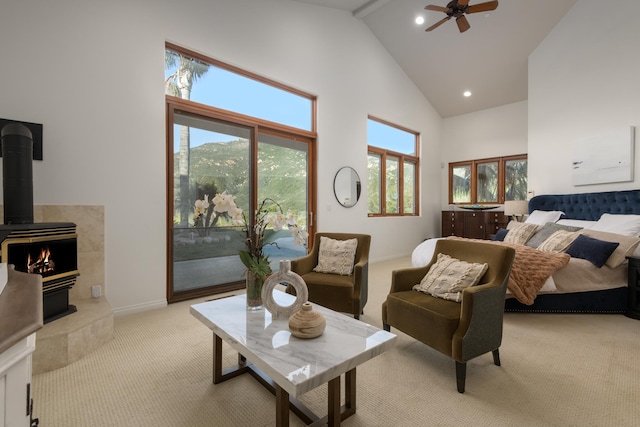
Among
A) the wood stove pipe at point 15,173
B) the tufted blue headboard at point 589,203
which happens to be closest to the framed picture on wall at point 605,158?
the tufted blue headboard at point 589,203

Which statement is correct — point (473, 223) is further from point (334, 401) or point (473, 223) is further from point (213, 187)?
point (334, 401)

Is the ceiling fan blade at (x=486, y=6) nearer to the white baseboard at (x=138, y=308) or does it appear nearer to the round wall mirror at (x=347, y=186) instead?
the round wall mirror at (x=347, y=186)

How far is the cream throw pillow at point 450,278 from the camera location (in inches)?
89.1

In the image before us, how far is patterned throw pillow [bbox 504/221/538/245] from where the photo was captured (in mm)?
4328

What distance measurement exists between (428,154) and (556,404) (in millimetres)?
6545

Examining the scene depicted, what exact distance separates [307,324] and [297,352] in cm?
16

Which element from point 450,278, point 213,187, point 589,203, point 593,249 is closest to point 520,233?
point 593,249

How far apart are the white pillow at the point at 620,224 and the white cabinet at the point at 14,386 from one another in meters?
5.37

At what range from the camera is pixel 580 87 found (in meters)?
4.93

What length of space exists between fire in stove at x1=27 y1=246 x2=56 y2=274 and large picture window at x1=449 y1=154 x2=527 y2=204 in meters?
7.83

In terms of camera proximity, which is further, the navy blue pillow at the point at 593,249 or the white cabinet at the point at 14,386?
the navy blue pillow at the point at 593,249

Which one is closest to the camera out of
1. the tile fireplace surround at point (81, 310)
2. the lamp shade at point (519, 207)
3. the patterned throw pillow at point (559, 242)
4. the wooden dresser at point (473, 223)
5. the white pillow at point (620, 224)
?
the tile fireplace surround at point (81, 310)

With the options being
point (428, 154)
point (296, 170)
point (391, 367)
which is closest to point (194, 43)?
point (296, 170)

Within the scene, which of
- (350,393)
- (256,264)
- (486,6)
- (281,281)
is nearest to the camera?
(350,393)
